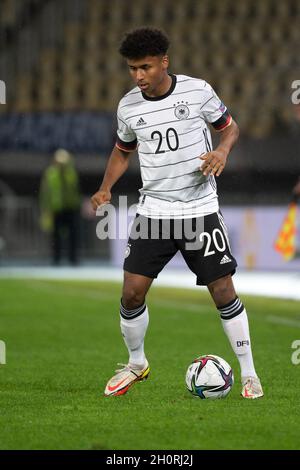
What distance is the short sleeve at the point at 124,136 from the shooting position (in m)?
6.76

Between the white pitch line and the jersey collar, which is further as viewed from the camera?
the white pitch line

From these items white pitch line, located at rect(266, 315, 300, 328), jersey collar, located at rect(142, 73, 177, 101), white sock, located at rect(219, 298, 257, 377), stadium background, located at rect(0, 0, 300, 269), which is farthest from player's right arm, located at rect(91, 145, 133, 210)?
stadium background, located at rect(0, 0, 300, 269)

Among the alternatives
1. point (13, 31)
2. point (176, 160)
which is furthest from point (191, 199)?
point (13, 31)

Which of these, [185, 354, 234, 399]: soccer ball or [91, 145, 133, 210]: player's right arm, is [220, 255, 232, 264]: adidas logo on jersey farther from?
[91, 145, 133, 210]: player's right arm

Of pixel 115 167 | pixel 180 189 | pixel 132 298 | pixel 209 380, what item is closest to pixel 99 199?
pixel 115 167

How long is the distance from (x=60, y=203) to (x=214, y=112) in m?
16.4

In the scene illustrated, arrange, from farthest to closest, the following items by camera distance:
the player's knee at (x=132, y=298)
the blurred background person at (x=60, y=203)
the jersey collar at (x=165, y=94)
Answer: the blurred background person at (x=60, y=203)
the player's knee at (x=132, y=298)
the jersey collar at (x=165, y=94)

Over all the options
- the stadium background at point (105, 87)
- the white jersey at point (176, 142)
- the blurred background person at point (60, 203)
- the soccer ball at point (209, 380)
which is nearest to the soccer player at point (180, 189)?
the white jersey at point (176, 142)

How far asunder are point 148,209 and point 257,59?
66.5 ft

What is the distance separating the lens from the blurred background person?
74.2 ft

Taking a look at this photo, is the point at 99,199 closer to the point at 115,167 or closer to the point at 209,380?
the point at 115,167

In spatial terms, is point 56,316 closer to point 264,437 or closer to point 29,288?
point 29,288

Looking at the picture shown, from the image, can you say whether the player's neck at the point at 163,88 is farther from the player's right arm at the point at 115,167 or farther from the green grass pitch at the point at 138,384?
the green grass pitch at the point at 138,384

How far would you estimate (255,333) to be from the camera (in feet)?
34.2
